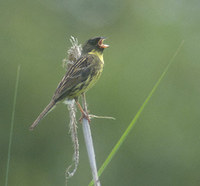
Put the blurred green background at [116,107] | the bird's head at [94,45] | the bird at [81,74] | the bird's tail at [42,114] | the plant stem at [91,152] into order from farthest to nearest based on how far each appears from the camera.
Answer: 1. the blurred green background at [116,107]
2. the bird's head at [94,45]
3. the bird at [81,74]
4. the bird's tail at [42,114]
5. the plant stem at [91,152]

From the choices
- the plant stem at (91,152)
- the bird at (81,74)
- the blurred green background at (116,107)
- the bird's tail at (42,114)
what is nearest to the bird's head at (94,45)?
the bird at (81,74)

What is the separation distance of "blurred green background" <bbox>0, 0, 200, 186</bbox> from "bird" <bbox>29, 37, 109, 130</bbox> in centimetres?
607

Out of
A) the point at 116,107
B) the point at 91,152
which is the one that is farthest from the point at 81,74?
the point at 116,107

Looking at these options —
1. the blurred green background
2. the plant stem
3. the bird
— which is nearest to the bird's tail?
the bird

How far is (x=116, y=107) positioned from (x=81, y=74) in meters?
7.34

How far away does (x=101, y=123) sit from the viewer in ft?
44.6

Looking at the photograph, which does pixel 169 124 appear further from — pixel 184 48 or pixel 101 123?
pixel 184 48

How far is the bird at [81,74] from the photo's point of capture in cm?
628

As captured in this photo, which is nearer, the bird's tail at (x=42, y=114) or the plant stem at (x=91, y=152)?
the plant stem at (x=91, y=152)

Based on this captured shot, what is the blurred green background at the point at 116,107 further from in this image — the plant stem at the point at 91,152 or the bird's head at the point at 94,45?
the plant stem at the point at 91,152

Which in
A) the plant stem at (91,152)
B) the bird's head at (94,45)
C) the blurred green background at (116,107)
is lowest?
the blurred green background at (116,107)

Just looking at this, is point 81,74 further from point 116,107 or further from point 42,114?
point 116,107

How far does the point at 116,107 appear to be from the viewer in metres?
13.9

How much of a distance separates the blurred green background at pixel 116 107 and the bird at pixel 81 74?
607 cm
